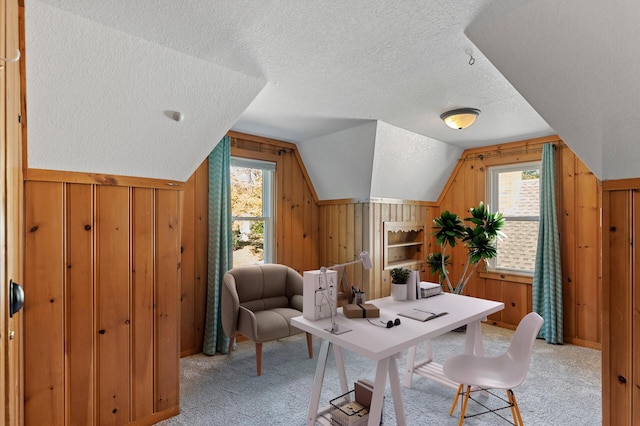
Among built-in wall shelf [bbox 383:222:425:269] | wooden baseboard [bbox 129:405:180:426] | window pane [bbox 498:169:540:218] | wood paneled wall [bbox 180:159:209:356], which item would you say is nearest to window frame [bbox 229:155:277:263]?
wood paneled wall [bbox 180:159:209:356]

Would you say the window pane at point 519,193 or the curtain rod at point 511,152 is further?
the window pane at point 519,193

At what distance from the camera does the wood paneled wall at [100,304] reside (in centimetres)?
185

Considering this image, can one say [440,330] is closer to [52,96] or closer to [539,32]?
[539,32]

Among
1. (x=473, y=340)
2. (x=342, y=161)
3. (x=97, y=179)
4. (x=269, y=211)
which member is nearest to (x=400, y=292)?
(x=473, y=340)

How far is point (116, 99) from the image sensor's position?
1.78m

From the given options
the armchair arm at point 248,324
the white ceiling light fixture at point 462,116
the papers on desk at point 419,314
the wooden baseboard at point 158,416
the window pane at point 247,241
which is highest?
the white ceiling light fixture at point 462,116

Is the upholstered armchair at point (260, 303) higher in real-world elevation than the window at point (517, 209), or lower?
lower

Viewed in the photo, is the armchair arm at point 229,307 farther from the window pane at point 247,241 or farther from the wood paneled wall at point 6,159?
the wood paneled wall at point 6,159

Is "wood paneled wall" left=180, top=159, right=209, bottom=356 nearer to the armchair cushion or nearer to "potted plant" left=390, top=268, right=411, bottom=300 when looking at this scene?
the armchair cushion

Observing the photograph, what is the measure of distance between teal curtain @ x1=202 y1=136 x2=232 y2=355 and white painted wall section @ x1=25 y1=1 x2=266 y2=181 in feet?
3.65

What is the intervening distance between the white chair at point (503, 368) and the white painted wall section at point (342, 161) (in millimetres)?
2163

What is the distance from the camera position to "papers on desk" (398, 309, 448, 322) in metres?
2.17

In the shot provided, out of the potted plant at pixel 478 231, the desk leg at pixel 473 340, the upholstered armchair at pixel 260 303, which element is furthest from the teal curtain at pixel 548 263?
the upholstered armchair at pixel 260 303

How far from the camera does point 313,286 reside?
213cm
